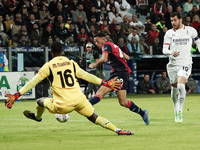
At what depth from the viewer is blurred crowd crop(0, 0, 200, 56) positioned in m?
19.5

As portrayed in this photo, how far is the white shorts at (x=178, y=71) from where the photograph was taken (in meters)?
10.4

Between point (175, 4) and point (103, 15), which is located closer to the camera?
point (103, 15)

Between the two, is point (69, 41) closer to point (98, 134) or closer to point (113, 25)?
point (113, 25)

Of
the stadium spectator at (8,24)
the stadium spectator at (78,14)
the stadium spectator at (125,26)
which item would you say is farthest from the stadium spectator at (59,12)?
the stadium spectator at (125,26)

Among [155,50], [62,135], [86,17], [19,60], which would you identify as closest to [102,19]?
[86,17]

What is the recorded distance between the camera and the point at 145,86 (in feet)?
71.6

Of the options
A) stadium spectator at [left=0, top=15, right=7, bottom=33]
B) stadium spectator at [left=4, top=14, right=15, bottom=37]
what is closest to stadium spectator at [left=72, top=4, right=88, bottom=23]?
stadium spectator at [left=4, top=14, right=15, bottom=37]

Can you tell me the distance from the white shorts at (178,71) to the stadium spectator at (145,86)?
427 inches

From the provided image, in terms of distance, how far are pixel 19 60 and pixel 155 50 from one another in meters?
6.61

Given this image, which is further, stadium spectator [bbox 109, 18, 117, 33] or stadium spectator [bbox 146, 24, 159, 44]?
stadium spectator [bbox 109, 18, 117, 33]

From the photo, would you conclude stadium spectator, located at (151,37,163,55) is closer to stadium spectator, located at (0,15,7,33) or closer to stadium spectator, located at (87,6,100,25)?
stadium spectator, located at (87,6,100,25)

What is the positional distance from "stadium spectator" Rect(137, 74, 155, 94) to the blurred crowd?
128 cm

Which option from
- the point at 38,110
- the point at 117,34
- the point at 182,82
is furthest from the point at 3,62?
the point at 38,110

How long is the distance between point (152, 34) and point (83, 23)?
3316 mm
